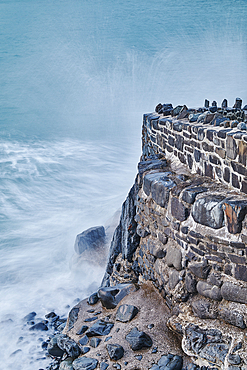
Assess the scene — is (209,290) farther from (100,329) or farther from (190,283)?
(100,329)

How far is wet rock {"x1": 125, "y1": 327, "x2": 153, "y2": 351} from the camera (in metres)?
3.77

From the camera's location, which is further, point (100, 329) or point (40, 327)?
point (40, 327)

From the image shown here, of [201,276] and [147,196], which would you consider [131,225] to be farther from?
[201,276]

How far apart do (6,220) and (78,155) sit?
20.9 metres

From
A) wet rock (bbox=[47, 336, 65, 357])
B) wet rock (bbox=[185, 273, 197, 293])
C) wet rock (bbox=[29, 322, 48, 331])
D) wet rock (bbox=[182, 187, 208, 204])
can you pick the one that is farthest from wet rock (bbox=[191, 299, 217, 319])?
wet rock (bbox=[29, 322, 48, 331])

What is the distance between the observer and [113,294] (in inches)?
199

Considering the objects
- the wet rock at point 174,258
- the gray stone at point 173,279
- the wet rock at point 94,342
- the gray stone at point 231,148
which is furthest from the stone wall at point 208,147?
the wet rock at point 94,342

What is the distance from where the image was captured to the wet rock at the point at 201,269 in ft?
11.5

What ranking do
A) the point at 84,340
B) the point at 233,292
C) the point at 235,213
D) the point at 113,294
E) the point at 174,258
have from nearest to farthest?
the point at 235,213
the point at 233,292
the point at 174,258
the point at 84,340
the point at 113,294

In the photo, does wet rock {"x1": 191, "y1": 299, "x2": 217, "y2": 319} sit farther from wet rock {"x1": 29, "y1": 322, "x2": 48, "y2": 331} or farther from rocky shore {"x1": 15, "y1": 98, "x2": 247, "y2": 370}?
wet rock {"x1": 29, "y1": 322, "x2": 48, "y2": 331}

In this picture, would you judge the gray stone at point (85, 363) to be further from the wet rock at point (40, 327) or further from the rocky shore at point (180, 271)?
the wet rock at point (40, 327)

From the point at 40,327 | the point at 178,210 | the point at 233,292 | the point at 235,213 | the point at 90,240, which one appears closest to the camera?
the point at 235,213

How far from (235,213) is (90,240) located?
7.55 m

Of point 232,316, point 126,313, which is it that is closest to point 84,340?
point 126,313
